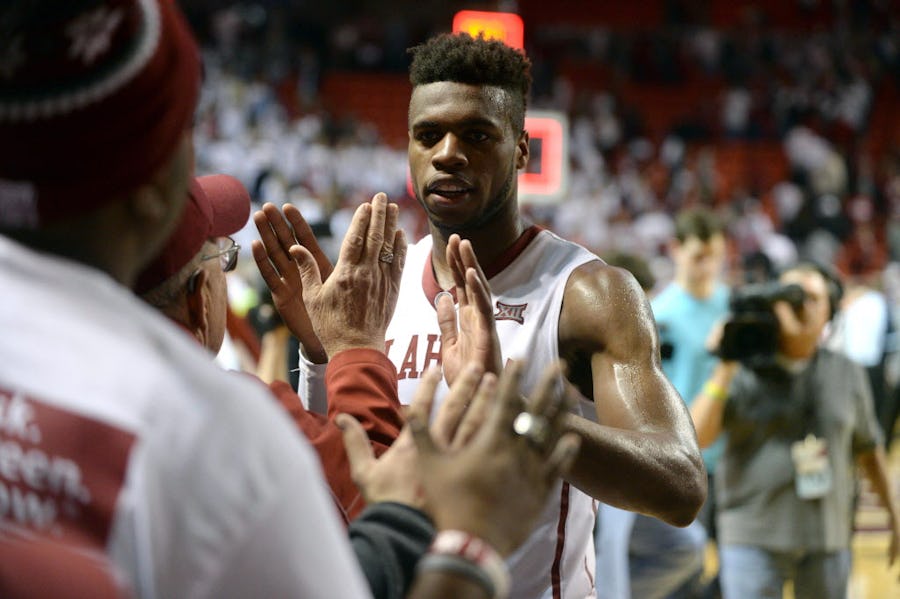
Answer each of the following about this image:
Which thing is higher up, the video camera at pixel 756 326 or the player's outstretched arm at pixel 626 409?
the player's outstretched arm at pixel 626 409

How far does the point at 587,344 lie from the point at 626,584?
Result: 9.29ft

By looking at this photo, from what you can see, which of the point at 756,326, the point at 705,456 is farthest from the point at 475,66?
the point at 705,456

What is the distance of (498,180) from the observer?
9.41 feet

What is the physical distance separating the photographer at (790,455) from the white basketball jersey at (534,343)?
83.3 inches

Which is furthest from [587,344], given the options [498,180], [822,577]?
[822,577]

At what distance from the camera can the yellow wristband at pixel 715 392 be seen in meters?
4.71

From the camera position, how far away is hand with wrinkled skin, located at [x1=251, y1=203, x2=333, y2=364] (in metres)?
2.32

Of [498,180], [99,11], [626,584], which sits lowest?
[626,584]

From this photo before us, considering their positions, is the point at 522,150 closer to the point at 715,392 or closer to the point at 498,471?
the point at 498,471

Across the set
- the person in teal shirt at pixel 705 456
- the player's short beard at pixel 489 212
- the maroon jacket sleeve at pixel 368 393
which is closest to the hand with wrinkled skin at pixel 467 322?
the maroon jacket sleeve at pixel 368 393

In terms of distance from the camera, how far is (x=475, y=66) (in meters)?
2.87

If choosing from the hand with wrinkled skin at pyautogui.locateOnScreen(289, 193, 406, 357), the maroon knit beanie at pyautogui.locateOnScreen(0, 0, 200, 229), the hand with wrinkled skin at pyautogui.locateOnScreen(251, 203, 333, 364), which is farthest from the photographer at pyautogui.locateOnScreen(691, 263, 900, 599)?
the maroon knit beanie at pyautogui.locateOnScreen(0, 0, 200, 229)

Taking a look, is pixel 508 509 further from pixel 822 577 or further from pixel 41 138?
pixel 822 577

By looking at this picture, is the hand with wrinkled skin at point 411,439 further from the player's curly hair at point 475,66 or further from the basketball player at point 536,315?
the player's curly hair at point 475,66
